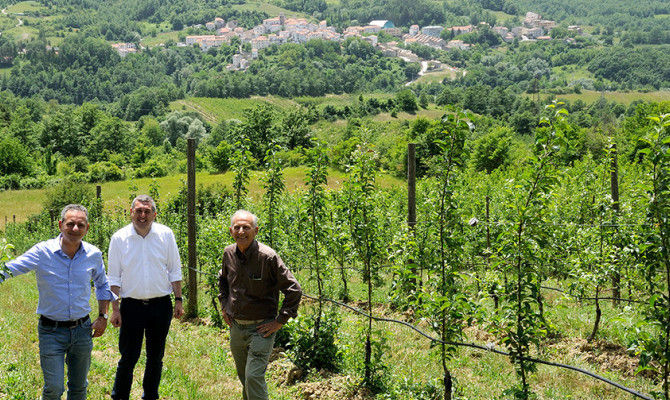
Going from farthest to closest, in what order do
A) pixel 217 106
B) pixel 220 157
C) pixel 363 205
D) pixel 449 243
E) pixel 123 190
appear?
pixel 217 106
pixel 220 157
pixel 123 190
pixel 363 205
pixel 449 243

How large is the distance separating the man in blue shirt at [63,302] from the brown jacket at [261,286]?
4.44 ft

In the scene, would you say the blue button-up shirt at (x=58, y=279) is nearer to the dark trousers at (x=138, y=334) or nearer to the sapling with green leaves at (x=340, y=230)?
the dark trousers at (x=138, y=334)

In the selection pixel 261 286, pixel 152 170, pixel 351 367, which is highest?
pixel 261 286

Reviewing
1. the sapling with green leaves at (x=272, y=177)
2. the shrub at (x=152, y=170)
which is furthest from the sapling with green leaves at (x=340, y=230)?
the shrub at (x=152, y=170)

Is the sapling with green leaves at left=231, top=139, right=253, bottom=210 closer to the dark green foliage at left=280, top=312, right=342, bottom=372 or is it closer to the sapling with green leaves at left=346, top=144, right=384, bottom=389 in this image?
the sapling with green leaves at left=346, top=144, right=384, bottom=389

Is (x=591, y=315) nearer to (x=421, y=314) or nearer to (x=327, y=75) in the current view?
(x=421, y=314)

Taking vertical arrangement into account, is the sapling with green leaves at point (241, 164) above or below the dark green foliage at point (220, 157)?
above

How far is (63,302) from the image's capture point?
473 centimetres

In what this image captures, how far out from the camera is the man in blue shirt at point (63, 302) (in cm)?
462

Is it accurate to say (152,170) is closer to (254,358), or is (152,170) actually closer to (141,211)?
(141,211)

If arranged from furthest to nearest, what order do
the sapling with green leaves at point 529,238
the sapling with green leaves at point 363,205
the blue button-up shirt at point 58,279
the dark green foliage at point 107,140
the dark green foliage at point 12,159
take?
the dark green foliage at point 107,140 → the dark green foliage at point 12,159 → the sapling with green leaves at point 363,205 → the sapling with green leaves at point 529,238 → the blue button-up shirt at point 58,279

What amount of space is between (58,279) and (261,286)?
5.89 ft

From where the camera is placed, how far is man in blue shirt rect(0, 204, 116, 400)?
15.2 ft

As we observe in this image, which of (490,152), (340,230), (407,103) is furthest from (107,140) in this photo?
(340,230)
